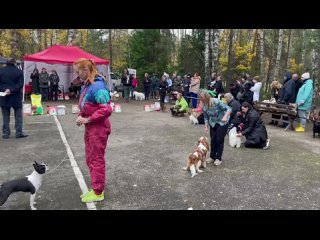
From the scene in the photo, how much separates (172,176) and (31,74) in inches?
605

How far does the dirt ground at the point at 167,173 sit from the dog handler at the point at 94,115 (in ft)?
1.77

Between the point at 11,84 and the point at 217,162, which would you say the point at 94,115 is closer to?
the point at 217,162

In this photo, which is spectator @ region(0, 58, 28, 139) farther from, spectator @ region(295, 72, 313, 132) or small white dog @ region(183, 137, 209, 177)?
spectator @ region(295, 72, 313, 132)

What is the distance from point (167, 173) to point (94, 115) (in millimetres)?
2421

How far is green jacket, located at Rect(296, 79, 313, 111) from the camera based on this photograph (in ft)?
37.2

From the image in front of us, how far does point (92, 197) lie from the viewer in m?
5.03

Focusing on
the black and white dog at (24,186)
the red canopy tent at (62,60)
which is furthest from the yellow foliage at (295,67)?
the black and white dog at (24,186)

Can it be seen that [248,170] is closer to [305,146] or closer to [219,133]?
[219,133]

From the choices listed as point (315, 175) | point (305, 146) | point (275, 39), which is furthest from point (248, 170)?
point (275, 39)

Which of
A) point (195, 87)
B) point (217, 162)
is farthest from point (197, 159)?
point (195, 87)

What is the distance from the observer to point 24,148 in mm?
8117

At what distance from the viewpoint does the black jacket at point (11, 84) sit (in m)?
8.76

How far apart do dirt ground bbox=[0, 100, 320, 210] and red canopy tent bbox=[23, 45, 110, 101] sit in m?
8.08

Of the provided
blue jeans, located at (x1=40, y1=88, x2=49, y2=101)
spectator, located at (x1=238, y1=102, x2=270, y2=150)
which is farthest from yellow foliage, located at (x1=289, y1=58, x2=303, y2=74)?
spectator, located at (x1=238, y1=102, x2=270, y2=150)
